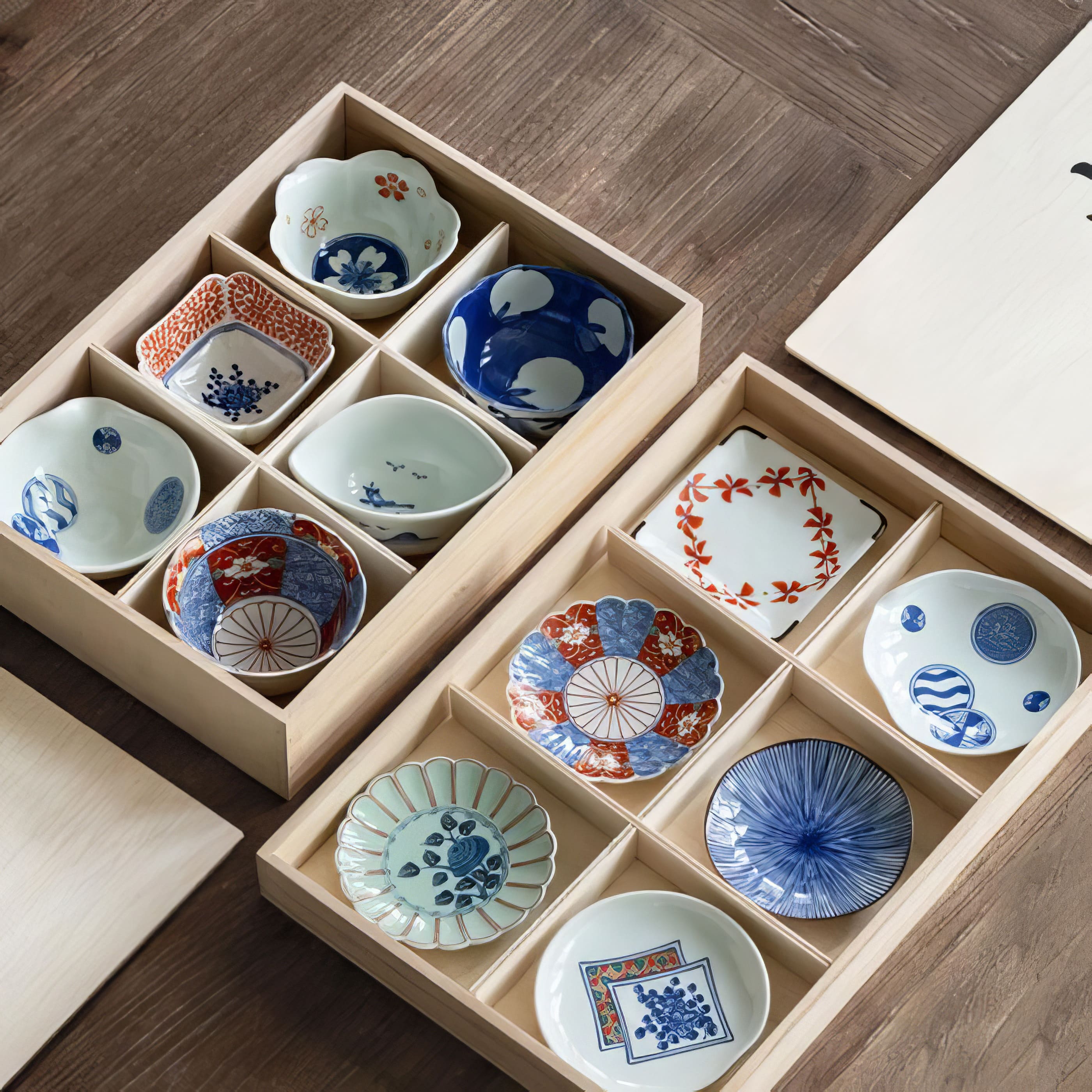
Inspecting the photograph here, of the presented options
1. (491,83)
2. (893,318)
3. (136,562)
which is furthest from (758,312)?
(136,562)

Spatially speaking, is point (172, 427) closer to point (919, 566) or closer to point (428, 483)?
point (428, 483)

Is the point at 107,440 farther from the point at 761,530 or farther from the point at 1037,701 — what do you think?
the point at 1037,701

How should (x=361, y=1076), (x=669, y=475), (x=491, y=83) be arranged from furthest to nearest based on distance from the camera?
(x=491, y=83), (x=669, y=475), (x=361, y=1076)

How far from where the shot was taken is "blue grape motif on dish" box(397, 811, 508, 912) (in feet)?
5.31

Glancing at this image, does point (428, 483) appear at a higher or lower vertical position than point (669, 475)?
lower

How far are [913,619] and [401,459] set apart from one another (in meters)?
0.61

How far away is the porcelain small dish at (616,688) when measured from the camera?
170 cm

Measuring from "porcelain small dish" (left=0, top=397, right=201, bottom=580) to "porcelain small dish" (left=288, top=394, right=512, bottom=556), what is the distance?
151mm

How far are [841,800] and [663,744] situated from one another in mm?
195

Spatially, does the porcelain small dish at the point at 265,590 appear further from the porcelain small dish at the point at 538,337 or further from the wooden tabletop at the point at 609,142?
the porcelain small dish at the point at 538,337

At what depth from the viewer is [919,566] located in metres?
1.82

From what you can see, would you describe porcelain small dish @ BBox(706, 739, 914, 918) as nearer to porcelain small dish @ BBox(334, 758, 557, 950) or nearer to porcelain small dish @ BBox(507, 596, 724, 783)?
porcelain small dish @ BBox(507, 596, 724, 783)

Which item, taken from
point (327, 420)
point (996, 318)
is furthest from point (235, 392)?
point (996, 318)

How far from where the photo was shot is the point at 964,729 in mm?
1717
